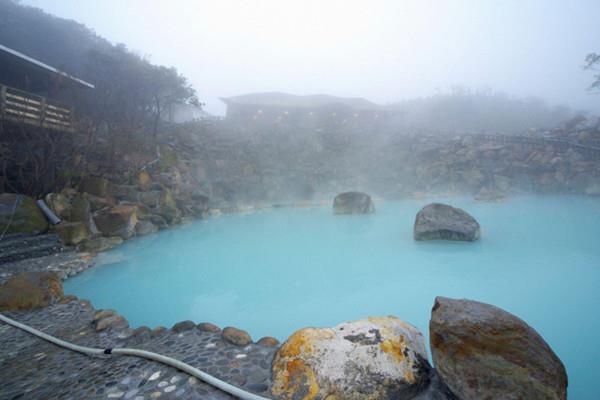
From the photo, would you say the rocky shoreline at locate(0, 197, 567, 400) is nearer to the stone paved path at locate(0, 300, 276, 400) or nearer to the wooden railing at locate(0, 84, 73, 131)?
the stone paved path at locate(0, 300, 276, 400)

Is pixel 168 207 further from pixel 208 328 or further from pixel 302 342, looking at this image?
pixel 302 342

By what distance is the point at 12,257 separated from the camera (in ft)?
13.9

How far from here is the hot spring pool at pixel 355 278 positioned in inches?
129

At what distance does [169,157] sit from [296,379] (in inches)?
450

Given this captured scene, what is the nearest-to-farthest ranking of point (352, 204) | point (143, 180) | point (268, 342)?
point (268, 342) → point (143, 180) → point (352, 204)

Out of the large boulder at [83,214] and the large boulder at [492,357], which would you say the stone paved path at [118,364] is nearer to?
the large boulder at [492,357]

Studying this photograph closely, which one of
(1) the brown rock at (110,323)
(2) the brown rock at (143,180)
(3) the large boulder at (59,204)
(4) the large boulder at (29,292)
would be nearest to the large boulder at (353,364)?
(1) the brown rock at (110,323)

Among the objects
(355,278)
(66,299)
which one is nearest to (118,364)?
(66,299)

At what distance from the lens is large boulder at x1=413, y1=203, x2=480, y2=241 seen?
5.61 meters

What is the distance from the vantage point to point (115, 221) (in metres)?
6.19

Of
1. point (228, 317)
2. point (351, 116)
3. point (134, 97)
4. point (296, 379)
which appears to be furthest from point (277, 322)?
point (351, 116)

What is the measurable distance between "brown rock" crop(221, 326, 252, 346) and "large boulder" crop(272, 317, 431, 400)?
0.41 metres

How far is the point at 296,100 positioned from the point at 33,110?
18.2 m

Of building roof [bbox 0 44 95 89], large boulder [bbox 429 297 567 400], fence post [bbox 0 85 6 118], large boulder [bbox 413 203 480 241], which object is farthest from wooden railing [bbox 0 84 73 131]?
large boulder [bbox 413 203 480 241]
